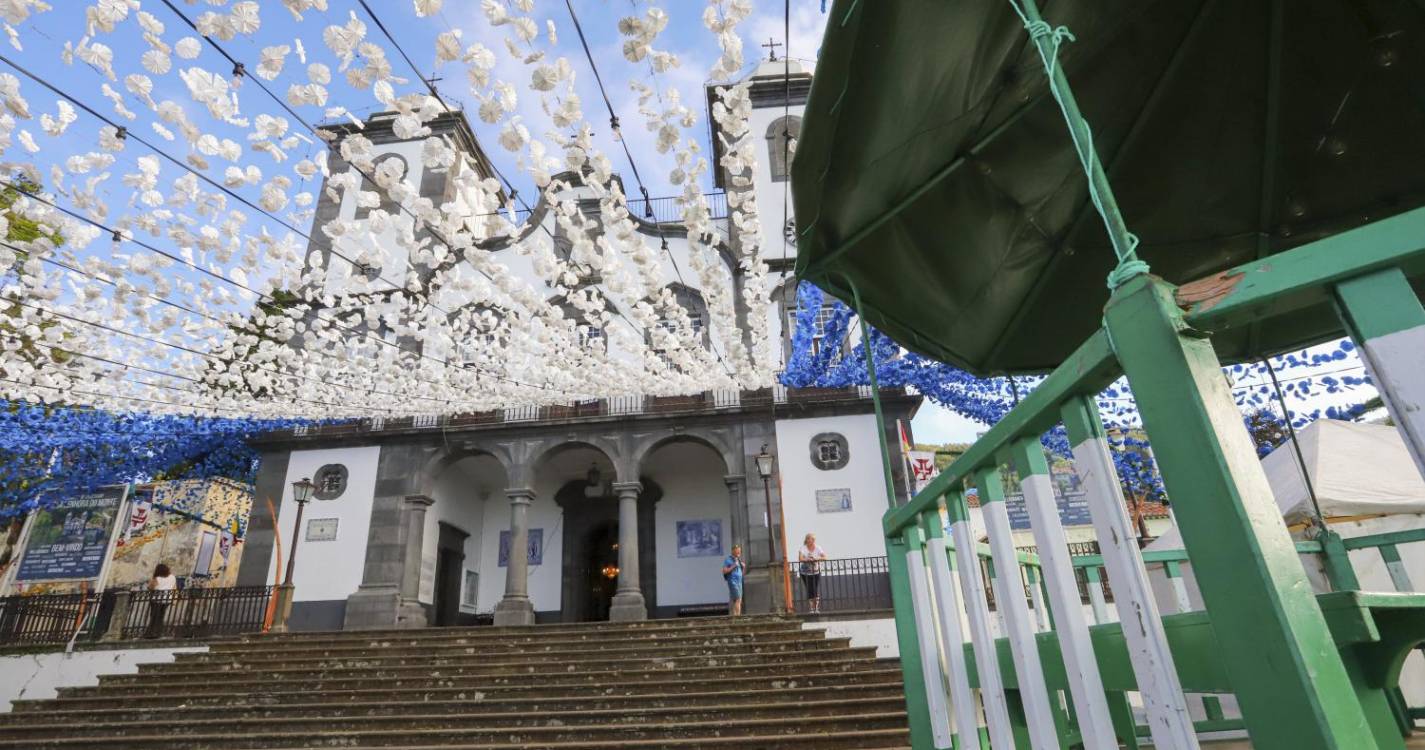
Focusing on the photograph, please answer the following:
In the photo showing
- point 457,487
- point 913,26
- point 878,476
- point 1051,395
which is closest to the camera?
point 1051,395

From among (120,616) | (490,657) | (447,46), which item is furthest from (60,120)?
(120,616)

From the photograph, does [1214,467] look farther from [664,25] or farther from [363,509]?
[363,509]

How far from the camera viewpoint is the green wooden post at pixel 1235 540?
0.69 meters

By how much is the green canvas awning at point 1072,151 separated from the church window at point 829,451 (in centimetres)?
1088

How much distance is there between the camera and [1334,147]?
2.49 metres

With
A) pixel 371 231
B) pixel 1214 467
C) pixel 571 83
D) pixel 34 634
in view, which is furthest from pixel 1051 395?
pixel 34 634

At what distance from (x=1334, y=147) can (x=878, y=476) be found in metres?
11.2

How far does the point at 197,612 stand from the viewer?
12969 millimetres

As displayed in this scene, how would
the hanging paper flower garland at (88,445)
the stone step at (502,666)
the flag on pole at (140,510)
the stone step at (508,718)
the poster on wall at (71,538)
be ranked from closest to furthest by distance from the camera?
the stone step at (508,718), the stone step at (502,666), the hanging paper flower garland at (88,445), the poster on wall at (71,538), the flag on pole at (140,510)

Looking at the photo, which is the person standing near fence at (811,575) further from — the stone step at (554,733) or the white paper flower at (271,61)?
the white paper flower at (271,61)

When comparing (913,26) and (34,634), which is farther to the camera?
(34,634)

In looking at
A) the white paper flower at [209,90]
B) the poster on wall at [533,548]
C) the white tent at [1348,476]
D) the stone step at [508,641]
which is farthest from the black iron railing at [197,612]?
the white tent at [1348,476]

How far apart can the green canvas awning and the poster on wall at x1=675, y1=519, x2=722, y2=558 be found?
1364 centimetres

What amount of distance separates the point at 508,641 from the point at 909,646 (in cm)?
990
